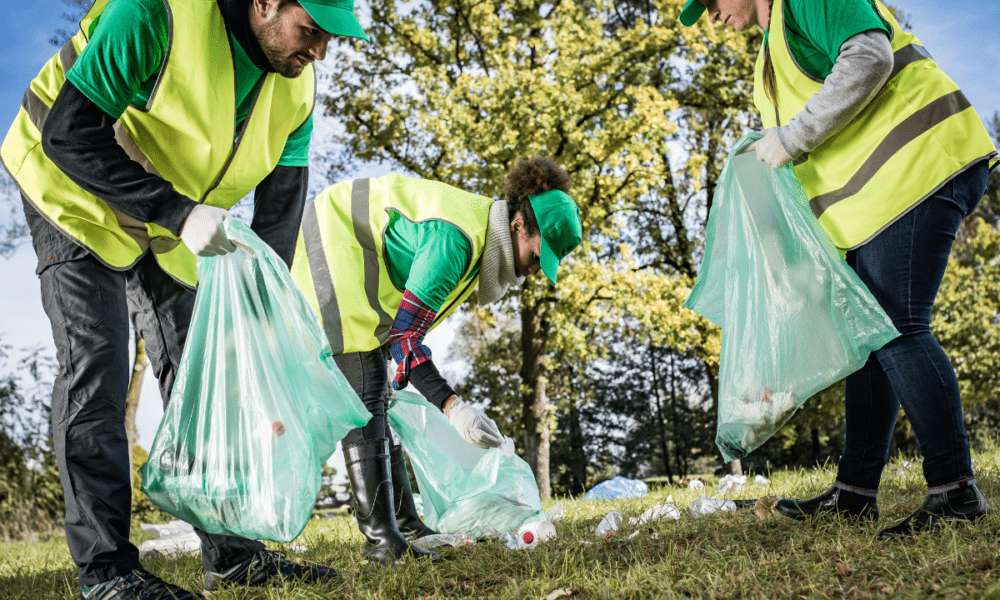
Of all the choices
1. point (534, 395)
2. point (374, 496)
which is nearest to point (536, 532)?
point (374, 496)

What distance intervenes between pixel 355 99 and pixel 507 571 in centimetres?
877

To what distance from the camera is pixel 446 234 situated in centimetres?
211

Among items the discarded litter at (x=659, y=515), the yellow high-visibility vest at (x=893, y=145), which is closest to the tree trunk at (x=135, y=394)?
the discarded litter at (x=659, y=515)

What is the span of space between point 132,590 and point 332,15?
4.58 feet

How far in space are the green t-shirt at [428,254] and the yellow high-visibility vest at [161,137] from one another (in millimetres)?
594

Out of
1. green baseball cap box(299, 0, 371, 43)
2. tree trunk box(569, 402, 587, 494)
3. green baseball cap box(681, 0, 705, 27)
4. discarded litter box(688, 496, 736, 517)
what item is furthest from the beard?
tree trunk box(569, 402, 587, 494)

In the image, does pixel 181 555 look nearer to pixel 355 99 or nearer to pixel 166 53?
pixel 166 53

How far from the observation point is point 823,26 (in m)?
1.75

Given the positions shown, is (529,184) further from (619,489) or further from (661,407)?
(661,407)

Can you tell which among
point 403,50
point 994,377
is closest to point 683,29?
point 403,50

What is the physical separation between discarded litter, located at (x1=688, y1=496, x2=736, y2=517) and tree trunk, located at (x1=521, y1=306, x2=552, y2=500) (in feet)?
21.2

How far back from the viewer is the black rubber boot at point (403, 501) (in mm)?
2512

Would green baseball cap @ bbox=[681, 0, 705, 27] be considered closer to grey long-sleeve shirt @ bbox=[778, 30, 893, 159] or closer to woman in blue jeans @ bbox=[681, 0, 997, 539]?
woman in blue jeans @ bbox=[681, 0, 997, 539]

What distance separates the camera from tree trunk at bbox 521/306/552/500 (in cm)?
908
